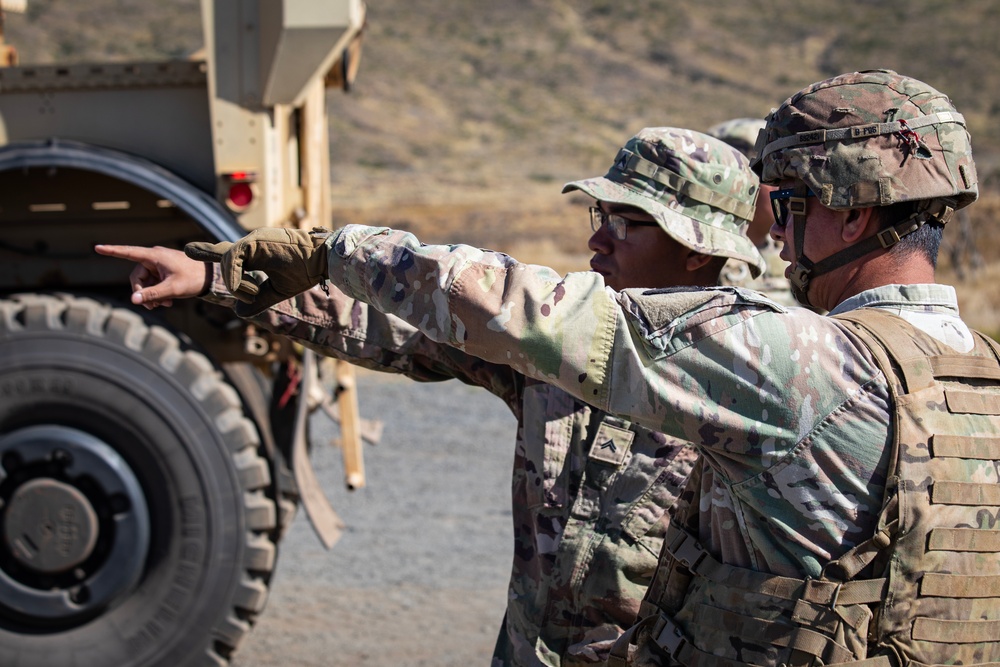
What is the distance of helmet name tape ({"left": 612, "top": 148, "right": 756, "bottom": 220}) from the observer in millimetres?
2344

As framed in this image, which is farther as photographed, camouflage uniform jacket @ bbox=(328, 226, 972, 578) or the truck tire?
the truck tire

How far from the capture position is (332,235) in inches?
68.6

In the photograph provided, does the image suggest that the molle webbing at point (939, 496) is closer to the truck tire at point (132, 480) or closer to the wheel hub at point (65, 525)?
the truck tire at point (132, 480)

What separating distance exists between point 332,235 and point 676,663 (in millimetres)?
866

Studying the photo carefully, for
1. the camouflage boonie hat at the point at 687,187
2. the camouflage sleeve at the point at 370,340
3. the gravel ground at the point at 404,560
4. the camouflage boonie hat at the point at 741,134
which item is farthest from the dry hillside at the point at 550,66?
the camouflage sleeve at the point at 370,340

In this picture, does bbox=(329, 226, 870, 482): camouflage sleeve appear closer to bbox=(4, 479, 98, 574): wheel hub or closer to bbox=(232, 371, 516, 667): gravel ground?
bbox=(4, 479, 98, 574): wheel hub

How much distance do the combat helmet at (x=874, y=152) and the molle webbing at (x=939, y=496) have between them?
183mm

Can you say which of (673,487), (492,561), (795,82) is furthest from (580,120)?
(673,487)

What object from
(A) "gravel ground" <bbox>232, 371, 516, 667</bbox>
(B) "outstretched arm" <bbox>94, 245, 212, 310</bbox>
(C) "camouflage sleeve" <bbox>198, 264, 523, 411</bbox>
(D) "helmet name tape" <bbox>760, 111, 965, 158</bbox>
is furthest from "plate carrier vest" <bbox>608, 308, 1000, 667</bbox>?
(A) "gravel ground" <bbox>232, 371, 516, 667</bbox>

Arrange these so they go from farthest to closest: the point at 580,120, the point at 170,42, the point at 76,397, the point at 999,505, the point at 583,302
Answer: the point at 580,120, the point at 170,42, the point at 76,397, the point at 999,505, the point at 583,302

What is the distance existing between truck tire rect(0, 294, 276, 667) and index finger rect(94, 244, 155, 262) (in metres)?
1.70

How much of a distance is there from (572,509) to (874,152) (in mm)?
890

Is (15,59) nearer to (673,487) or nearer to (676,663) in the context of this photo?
(673,487)

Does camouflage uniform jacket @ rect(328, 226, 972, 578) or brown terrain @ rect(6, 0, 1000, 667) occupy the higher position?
camouflage uniform jacket @ rect(328, 226, 972, 578)
